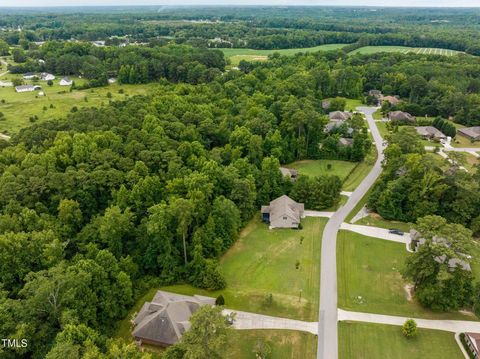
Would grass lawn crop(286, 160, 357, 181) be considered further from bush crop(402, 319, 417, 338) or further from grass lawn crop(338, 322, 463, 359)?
bush crop(402, 319, 417, 338)

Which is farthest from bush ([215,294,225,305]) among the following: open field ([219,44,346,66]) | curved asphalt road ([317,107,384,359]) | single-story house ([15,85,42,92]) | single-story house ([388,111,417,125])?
open field ([219,44,346,66])

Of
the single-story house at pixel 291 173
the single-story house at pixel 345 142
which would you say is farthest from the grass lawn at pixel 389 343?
the single-story house at pixel 345 142

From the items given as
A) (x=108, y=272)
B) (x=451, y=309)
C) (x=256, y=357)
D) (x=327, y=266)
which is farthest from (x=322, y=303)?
(x=108, y=272)

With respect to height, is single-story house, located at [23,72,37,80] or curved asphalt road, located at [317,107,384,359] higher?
single-story house, located at [23,72,37,80]

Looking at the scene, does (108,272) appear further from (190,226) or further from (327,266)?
(327,266)

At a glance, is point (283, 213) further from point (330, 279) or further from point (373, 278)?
point (373, 278)
